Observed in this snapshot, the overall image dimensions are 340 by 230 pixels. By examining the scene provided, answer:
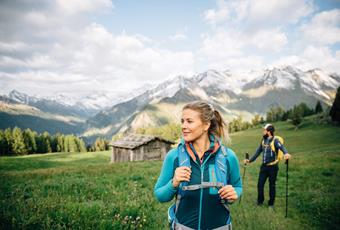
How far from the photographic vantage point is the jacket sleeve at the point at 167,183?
12.4ft

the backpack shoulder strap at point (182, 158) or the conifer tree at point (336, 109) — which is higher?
the conifer tree at point (336, 109)

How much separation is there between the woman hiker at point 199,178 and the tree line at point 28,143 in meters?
111

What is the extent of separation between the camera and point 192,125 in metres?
3.99

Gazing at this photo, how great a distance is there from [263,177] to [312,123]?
85.7m

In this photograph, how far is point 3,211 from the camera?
243 inches

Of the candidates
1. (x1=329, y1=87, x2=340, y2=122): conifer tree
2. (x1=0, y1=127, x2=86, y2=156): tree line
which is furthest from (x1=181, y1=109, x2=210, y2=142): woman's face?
(x1=0, y1=127, x2=86, y2=156): tree line

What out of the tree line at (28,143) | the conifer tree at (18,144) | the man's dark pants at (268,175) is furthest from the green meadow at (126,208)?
the tree line at (28,143)

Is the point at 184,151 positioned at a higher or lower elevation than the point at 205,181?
higher

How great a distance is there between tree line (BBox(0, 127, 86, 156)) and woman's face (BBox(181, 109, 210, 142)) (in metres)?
111

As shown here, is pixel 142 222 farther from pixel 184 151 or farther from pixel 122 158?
pixel 122 158

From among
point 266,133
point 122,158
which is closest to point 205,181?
point 266,133

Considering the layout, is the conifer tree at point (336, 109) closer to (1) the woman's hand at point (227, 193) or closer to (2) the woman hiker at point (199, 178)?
(2) the woman hiker at point (199, 178)

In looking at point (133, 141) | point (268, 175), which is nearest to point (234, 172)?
point (268, 175)

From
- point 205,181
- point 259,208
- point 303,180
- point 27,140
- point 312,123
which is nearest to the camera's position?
point 205,181
